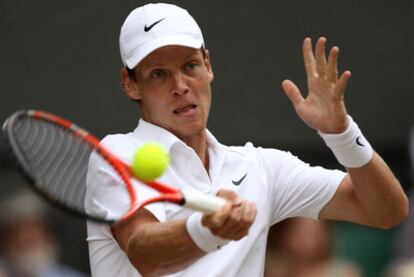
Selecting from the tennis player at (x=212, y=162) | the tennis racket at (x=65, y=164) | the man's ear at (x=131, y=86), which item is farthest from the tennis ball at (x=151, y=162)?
the man's ear at (x=131, y=86)

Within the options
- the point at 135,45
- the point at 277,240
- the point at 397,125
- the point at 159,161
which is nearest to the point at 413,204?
the point at 277,240

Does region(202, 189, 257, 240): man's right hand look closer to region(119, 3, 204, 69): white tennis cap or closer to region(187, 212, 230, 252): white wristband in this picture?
region(187, 212, 230, 252): white wristband

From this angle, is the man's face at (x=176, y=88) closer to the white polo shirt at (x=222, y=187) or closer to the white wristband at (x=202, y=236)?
the white polo shirt at (x=222, y=187)

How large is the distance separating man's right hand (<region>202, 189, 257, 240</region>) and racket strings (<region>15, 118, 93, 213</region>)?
0.45 meters

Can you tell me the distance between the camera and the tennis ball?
402 centimetres

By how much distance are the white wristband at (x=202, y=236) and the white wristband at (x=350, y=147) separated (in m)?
0.68

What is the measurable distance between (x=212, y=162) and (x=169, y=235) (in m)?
0.67

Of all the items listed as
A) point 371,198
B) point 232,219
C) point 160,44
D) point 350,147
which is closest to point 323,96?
point 350,147

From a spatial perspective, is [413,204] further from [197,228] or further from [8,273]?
[197,228]

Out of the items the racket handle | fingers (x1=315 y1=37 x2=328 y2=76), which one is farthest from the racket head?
fingers (x1=315 y1=37 x2=328 y2=76)

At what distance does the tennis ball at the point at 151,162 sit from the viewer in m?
4.02

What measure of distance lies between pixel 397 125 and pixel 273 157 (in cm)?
350

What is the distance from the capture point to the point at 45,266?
6492 mm

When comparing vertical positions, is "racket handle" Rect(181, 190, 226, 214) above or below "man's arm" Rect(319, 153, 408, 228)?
above
